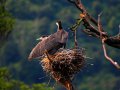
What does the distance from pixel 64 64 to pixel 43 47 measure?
0.68 metres

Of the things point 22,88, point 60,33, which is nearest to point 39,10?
point 22,88

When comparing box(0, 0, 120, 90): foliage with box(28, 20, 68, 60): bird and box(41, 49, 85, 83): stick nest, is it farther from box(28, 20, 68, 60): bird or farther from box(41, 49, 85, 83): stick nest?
box(41, 49, 85, 83): stick nest

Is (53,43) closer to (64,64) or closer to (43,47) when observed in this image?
(43,47)

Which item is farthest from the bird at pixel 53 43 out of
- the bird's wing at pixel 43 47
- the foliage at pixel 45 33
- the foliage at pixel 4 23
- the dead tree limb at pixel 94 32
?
the foliage at pixel 45 33

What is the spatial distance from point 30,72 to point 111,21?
8364 mm

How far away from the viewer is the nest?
Answer: 24.7 ft

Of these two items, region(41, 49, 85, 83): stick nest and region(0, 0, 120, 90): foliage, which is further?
region(0, 0, 120, 90): foliage

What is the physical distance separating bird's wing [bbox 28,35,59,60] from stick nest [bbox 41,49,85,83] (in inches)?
8.2

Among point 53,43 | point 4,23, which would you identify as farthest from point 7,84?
point 53,43

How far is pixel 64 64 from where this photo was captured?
771cm

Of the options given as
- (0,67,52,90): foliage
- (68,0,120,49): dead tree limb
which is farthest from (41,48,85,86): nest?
(0,67,52,90): foliage

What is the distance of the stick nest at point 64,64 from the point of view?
754cm

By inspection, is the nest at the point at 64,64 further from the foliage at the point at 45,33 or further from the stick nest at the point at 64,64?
the foliage at the point at 45,33

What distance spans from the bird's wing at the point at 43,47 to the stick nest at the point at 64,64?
0.21 meters
